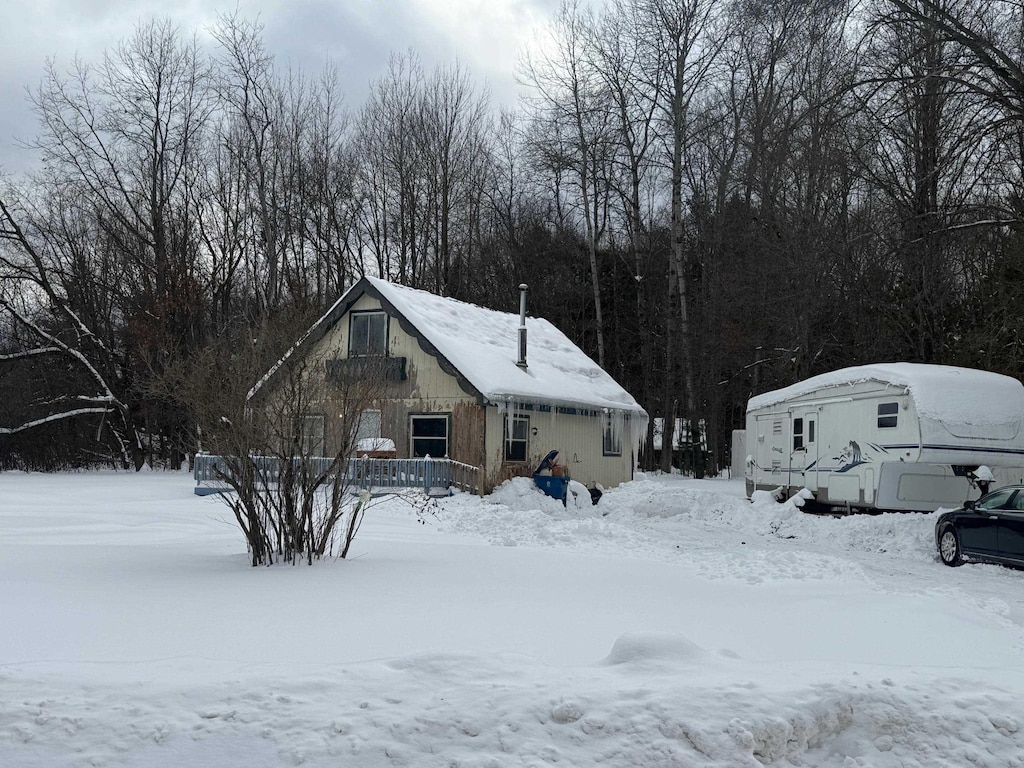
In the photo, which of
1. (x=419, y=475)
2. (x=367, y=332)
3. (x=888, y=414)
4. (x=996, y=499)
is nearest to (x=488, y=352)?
(x=367, y=332)

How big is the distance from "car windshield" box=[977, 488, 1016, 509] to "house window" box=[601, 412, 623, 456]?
14.7m

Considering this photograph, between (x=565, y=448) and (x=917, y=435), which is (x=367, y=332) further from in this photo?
(x=917, y=435)

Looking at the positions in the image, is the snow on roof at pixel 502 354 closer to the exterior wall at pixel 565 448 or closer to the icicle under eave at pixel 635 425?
the icicle under eave at pixel 635 425

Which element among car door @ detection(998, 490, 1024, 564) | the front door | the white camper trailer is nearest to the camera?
car door @ detection(998, 490, 1024, 564)

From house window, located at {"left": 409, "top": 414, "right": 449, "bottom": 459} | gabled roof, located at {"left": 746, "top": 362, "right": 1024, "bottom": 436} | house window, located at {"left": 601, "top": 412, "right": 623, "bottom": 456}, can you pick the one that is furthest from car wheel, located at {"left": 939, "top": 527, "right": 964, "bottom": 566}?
house window, located at {"left": 601, "top": 412, "right": 623, "bottom": 456}

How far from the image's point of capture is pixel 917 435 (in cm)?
1686

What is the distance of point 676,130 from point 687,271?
376 inches

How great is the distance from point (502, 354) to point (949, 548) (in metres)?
14.2

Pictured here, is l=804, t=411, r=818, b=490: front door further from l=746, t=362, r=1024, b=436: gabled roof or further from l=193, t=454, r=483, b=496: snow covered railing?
l=193, t=454, r=483, b=496: snow covered railing

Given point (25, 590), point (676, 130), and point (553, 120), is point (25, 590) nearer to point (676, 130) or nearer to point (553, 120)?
point (676, 130)

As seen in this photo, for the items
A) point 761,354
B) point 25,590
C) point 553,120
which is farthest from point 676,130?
point 25,590

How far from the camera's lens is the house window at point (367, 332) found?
80.3 feet

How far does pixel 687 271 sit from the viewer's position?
4403cm

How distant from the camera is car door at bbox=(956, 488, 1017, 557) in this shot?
41.9ft
